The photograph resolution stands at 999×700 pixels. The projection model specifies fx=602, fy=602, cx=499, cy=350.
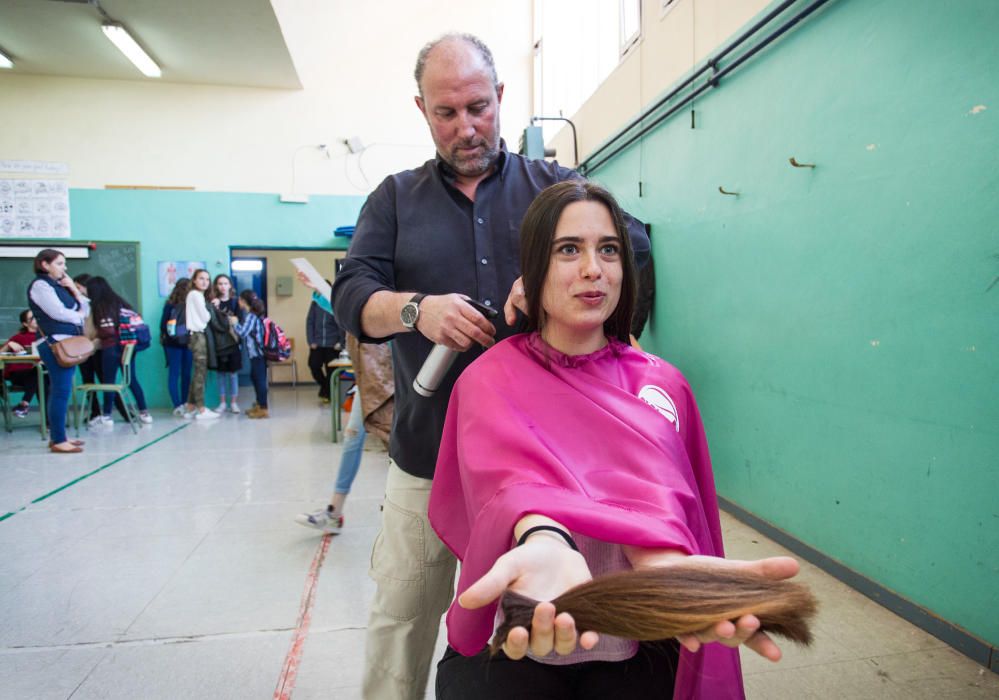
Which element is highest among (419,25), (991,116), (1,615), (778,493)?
(419,25)

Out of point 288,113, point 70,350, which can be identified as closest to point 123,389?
point 70,350

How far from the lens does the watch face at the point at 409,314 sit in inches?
43.3

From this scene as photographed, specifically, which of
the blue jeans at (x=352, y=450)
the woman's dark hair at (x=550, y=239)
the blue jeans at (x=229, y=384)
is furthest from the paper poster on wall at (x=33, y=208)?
the woman's dark hair at (x=550, y=239)

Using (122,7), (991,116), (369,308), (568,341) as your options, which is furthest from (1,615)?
(122,7)

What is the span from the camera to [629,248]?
111cm

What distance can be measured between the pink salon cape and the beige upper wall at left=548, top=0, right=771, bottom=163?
8.23 feet

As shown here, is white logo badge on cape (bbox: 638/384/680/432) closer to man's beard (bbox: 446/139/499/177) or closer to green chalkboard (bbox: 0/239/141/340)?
man's beard (bbox: 446/139/499/177)

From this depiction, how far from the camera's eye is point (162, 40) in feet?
20.1

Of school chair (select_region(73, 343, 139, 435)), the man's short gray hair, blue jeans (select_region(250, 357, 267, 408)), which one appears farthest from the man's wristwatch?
blue jeans (select_region(250, 357, 267, 408))

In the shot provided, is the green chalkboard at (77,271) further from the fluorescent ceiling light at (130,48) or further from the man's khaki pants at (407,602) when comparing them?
the man's khaki pants at (407,602)

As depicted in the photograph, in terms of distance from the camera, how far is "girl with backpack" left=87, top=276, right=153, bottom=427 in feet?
18.5

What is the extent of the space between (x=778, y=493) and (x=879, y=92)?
5.50ft

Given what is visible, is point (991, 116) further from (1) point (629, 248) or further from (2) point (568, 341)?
(2) point (568, 341)

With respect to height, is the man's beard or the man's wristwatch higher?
the man's beard
